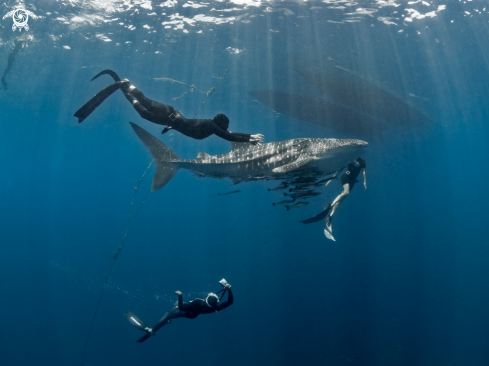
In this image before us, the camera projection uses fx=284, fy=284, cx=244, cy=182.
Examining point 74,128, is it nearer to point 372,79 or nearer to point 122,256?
point 122,256

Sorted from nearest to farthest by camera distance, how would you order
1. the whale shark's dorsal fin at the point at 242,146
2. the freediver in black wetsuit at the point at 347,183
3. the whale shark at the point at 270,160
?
the whale shark at the point at 270,160 → the freediver in black wetsuit at the point at 347,183 → the whale shark's dorsal fin at the point at 242,146

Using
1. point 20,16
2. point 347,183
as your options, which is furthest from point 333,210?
point 20,16

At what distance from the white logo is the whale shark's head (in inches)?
870

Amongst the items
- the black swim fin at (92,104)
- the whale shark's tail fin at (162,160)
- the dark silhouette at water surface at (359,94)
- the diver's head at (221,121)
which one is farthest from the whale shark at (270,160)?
the dark silhouette at water surface at (359,94)

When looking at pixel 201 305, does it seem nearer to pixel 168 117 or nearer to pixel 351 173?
pixel 351 173

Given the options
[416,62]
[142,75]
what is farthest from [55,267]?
[416,62]

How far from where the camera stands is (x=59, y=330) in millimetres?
28672

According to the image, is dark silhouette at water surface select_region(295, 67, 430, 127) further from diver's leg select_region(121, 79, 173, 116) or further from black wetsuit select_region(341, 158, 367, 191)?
diver's leg select_region(121, 79, 173, 116)

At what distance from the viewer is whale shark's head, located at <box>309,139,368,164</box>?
17.0 ft

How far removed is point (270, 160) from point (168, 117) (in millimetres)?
2223

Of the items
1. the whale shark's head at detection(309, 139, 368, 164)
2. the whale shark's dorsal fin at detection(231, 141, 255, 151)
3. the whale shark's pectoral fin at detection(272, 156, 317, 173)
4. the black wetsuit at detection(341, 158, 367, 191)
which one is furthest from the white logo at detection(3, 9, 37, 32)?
the black wetsuit at detection(341, 158, 367, 191)

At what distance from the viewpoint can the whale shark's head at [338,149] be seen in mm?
5176

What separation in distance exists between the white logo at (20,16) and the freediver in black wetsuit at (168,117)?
19.9 metres

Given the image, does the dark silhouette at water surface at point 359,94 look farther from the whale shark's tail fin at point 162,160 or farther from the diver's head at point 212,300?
the diver's head at point 212,300
